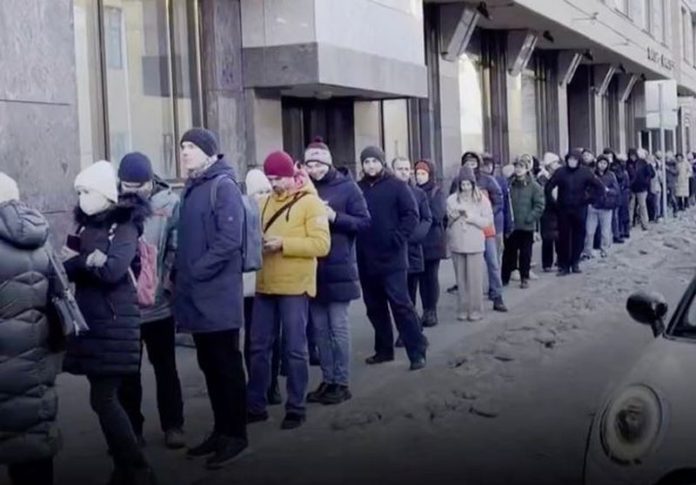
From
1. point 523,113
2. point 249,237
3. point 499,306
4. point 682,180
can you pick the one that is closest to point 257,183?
point 249,237

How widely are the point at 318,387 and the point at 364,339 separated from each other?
10.1ft

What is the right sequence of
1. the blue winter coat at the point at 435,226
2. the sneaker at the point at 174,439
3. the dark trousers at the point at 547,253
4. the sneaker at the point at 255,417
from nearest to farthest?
the sneaker at the point at 174,439 < the sneaker at the point at 255,417 < the blue winter coat at the point at 435,226 < the dark trousers at the point at 547,253

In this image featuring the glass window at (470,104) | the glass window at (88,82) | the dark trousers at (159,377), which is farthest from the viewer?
the glass window at (470,104)

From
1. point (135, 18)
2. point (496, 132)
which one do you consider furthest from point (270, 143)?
point (496, 132)

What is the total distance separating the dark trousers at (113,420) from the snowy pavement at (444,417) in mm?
650

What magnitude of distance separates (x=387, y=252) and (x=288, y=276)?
217 centimetres

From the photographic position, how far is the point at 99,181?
630cm

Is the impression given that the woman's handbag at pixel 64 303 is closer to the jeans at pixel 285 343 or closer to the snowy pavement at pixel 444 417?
the snowy pavement at pixel 444 417

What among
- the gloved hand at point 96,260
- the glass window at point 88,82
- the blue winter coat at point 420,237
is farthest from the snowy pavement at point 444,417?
the glass window at point 88,82

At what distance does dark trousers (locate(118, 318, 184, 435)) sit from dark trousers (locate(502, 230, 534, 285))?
30.7ft

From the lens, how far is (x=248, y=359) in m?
8.27

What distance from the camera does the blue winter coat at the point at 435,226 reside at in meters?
12.5

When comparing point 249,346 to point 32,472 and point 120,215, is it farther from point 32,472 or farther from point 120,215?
point 32,472

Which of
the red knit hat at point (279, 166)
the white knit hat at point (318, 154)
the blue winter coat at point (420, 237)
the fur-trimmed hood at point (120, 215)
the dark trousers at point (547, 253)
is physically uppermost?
the white knit hat at point (318, 154)
